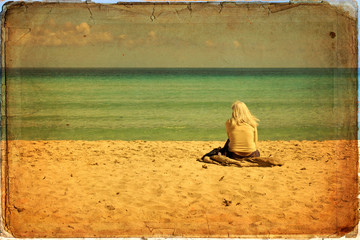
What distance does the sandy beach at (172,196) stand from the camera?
416cm

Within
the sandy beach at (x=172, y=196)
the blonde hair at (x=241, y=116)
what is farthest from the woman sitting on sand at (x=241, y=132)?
the sandy beach at (x=172, y=196)

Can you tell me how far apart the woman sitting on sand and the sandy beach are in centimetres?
32

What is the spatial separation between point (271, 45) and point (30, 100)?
2170cm

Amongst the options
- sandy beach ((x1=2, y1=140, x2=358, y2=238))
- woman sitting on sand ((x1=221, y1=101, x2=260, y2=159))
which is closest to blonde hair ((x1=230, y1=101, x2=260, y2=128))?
woman sitting on sand ((x1=221, y1=101, x2=260, y2=159))

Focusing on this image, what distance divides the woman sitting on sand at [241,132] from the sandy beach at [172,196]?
32 cm

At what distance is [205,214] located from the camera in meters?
4.51

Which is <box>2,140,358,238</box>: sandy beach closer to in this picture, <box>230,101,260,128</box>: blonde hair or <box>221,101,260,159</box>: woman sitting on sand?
<box>221,101,260,159</box>: woman sitting on sand

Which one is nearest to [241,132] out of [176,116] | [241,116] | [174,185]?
[241,116]

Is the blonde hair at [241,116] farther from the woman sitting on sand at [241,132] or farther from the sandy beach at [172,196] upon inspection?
the sandy beach at [172,196]

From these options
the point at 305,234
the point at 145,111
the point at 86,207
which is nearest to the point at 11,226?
the point at 86,207

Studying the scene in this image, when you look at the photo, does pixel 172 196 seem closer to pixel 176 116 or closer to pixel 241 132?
pixel 241 132

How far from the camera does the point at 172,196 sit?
503 cm

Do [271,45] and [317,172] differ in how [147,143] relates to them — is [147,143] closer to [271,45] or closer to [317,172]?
[317,172]

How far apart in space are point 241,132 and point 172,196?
1.82 m
